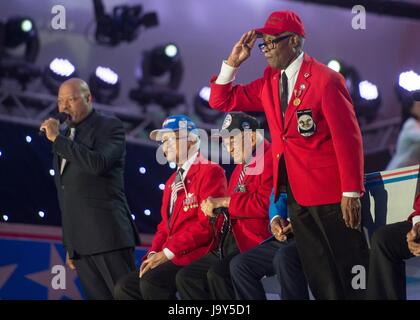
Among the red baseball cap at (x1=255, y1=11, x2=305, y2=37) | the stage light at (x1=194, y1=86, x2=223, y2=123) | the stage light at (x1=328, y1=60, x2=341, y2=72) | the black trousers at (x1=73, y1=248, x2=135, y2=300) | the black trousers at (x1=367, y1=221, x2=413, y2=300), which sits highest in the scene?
the red baseball cap at (x1=255, y1=11, x2=305, y2=37)

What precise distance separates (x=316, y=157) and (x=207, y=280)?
86 centimetres

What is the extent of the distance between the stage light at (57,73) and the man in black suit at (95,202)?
100 centimetres

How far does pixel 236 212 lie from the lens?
13.4 feet

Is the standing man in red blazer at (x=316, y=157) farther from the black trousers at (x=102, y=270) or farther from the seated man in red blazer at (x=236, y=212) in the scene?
the black trousers at (x=102, y=270)

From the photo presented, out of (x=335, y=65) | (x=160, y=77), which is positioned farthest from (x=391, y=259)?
(x=160, y=77)

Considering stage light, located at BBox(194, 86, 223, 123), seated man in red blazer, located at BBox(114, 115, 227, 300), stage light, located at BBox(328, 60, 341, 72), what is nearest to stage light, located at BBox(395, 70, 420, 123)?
stage light, located at BBox(328, 60, 341, 72)

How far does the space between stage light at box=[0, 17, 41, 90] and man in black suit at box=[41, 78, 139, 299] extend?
1.10 m

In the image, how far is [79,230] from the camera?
4.54 metres

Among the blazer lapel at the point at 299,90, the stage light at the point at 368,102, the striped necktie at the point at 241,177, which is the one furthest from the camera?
the stage light at the point at 368,102

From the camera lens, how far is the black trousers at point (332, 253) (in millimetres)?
3553

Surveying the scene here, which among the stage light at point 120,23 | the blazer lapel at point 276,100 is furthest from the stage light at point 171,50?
the blazer lapel at point 276,100

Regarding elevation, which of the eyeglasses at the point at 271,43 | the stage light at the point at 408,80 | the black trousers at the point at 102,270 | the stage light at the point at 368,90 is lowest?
the black trousers at the point at 102,270

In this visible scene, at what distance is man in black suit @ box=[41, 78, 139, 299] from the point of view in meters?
4.48

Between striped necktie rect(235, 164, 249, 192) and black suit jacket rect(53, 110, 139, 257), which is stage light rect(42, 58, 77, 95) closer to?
black suit jacket rect(53, 110, 139, 257)
